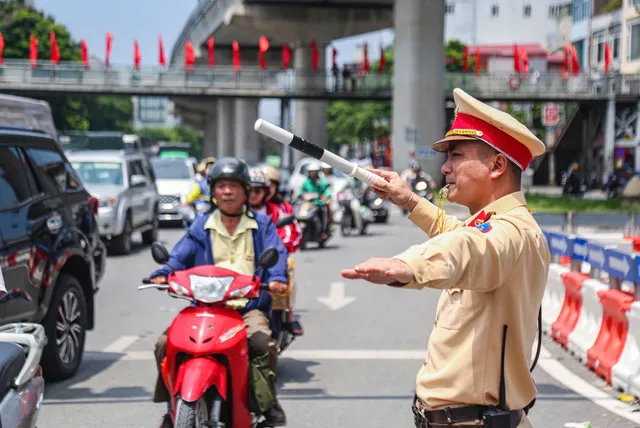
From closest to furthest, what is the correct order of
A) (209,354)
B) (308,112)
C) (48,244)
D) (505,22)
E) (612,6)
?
(209,354)
(48,244)
(308,112)
(612,6)
(505,22)

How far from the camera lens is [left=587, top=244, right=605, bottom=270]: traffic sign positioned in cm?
802

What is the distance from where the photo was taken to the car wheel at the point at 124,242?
18.1 m

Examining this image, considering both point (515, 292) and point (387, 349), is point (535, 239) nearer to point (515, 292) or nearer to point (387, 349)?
point (515, 292)

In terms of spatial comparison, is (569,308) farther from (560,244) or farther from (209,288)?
(209,288)

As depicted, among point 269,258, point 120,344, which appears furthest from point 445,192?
point 120,344

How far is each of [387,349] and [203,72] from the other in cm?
4244

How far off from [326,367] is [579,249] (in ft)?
8.57

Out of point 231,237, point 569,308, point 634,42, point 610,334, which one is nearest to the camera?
point 231,237

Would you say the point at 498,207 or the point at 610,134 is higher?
the point at 498,207

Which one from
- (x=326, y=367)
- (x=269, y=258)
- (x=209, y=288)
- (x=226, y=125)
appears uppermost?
(x=269, y=258)

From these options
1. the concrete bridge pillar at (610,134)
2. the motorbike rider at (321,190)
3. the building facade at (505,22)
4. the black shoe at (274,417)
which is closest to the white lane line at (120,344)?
the black shoe at (274,417)

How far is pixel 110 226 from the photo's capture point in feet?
57.7

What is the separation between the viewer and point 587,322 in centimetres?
851

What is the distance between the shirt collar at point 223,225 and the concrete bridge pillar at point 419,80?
115 feet
